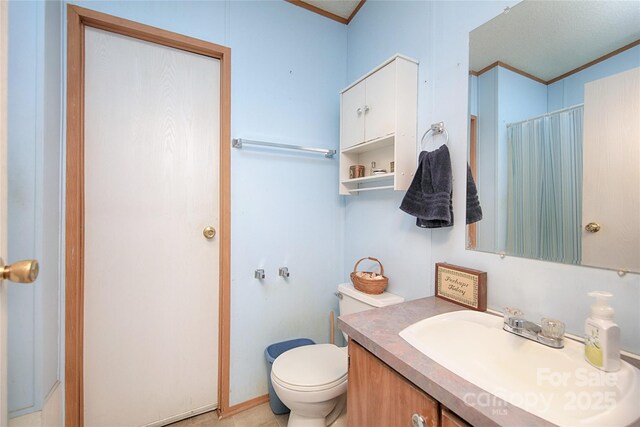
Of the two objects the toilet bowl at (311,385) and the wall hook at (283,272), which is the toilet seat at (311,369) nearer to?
the toilet bowl at (311,385)

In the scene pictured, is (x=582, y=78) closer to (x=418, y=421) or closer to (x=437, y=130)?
(x=437, y=130)

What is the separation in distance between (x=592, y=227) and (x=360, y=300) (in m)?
0.98

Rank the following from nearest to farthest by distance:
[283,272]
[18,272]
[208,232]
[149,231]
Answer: [18,272], [149,231], [208,232], [283,272]

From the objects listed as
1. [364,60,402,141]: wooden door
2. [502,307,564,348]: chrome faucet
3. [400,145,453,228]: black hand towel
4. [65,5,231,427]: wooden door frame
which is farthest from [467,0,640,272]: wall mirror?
[65,5,231,427]: wooden door frame

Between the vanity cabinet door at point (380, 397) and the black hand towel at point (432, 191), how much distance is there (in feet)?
2.00

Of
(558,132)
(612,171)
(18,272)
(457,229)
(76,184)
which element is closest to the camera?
(18,272)

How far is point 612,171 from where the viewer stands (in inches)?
28.8

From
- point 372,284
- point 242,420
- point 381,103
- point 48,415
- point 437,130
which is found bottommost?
point 242,420

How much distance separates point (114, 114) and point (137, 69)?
269mm

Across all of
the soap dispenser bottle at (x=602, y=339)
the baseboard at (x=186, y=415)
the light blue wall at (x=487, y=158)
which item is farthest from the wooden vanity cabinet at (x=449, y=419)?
the baseboard at (x=186, y=415)

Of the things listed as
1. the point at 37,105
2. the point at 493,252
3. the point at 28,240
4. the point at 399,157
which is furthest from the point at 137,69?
the point at 493,252

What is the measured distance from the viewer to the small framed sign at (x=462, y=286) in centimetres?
100

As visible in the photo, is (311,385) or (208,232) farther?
(208,232)

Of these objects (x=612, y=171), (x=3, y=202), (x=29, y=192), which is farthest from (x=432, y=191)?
(x=29, y=192)
